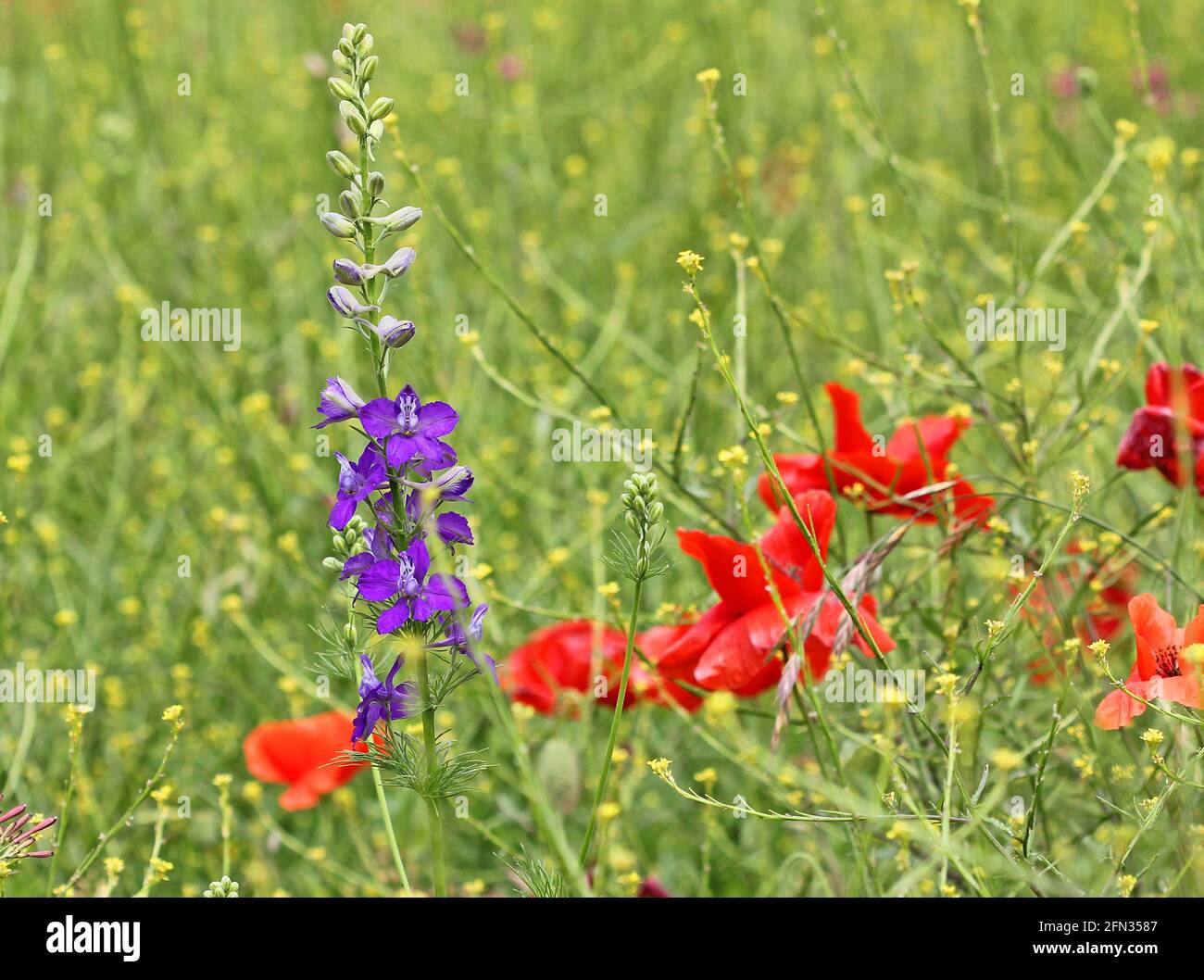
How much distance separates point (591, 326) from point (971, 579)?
781 mm

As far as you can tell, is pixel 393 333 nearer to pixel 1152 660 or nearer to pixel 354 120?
pixel 354 120

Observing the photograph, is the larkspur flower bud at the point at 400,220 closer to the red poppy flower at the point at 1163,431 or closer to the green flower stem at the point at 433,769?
the green flower stem at the point at 433,769

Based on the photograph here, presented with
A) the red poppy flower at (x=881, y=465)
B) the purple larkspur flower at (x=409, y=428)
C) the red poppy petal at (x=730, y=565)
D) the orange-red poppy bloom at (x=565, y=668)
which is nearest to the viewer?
the purple larkspur flower at (x=409, y=428)

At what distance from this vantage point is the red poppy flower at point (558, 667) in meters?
1.15

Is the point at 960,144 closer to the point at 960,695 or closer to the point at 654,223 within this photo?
the point at 654,223

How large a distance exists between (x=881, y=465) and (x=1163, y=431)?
20cm

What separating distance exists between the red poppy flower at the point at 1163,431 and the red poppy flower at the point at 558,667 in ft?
1.42

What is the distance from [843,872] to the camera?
1.23 metres

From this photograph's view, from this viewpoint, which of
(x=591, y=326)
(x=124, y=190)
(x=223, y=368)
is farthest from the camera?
(x=124, y=190)

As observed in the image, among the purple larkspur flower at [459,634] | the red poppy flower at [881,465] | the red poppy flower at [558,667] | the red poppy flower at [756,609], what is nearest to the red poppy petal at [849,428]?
the red poppy flower at [881,465]
